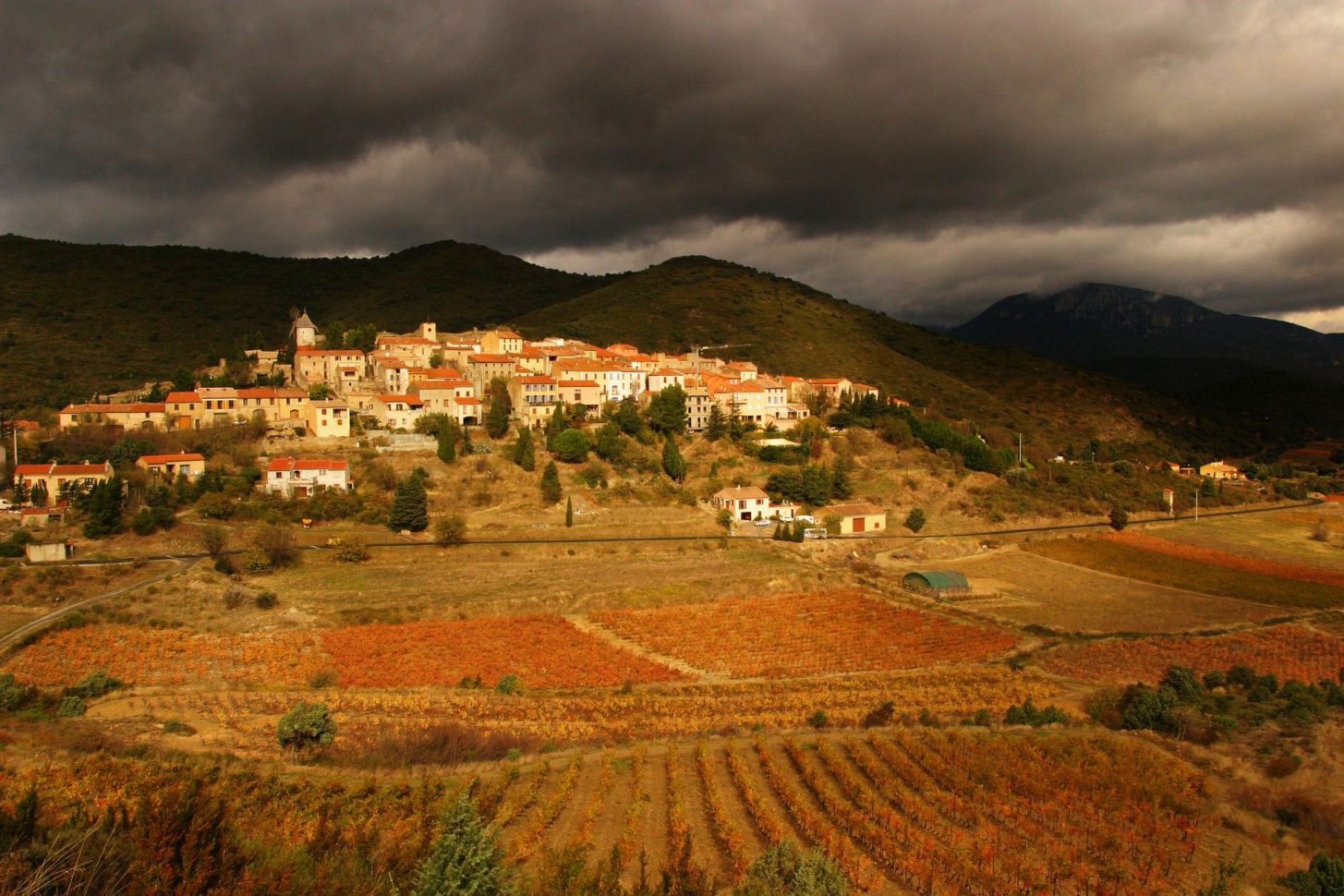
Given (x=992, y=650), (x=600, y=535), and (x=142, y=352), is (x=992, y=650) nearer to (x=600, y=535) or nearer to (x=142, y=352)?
(x=600, y=535)

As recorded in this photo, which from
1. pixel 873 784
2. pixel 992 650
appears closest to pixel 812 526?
pixel 992 650

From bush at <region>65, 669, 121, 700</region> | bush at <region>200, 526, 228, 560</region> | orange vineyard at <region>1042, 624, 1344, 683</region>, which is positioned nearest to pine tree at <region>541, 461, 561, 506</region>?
bush at <region>200, 526, 228, 560</region>

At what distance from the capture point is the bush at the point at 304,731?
21.1 m

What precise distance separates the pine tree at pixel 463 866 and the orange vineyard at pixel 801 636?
55.0 feet

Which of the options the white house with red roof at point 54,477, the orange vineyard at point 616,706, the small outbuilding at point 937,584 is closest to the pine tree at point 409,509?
the white house with red roof at point 54,477

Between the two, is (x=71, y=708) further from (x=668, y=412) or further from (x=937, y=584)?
(x=668, y=412)

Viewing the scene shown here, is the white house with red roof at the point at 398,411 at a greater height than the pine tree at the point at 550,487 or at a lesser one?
greater

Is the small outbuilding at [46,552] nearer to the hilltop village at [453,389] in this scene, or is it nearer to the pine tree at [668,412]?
the hilltop village at [453,389]

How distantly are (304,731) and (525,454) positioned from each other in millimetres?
28639

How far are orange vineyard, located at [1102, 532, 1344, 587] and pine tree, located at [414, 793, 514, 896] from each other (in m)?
47.8

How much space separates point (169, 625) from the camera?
30953 mm

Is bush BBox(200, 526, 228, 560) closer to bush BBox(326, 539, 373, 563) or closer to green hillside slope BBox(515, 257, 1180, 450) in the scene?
bush BBox(326, 539, 373, 563)

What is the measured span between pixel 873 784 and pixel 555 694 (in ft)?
36.4

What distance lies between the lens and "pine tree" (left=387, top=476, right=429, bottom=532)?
4175 cm
